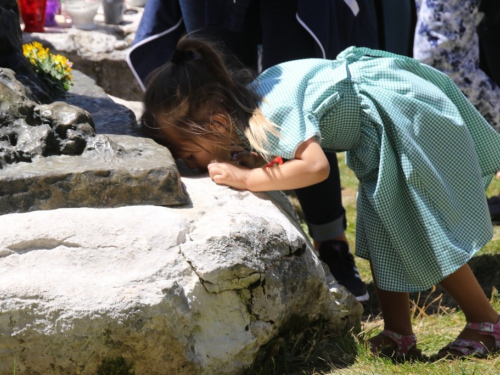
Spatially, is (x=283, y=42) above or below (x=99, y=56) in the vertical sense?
above

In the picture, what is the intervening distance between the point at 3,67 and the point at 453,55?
2.29 m

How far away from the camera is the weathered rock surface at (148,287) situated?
202 cm

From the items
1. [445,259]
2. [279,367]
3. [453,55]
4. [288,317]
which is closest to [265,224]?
[288,317]

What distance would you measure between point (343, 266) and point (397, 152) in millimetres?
780

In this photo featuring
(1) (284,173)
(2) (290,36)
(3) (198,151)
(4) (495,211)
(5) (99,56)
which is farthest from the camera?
(5) (99,56)

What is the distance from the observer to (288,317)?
240 centimetres

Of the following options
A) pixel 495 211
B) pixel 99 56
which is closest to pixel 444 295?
pixel 495 211

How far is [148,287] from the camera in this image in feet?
6.81

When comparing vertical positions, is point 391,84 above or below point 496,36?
above

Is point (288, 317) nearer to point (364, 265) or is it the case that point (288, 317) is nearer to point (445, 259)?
point (445, 259)

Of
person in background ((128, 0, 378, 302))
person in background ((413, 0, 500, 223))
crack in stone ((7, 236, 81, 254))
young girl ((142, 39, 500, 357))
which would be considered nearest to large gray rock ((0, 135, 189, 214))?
crack in stone ((7, 236, 81, 254))

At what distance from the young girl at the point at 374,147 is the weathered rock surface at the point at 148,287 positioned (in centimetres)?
27

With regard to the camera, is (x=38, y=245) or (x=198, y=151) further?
(x=198, y=151)

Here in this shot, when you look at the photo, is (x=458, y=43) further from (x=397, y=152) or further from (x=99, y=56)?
(x=99, y=56)
